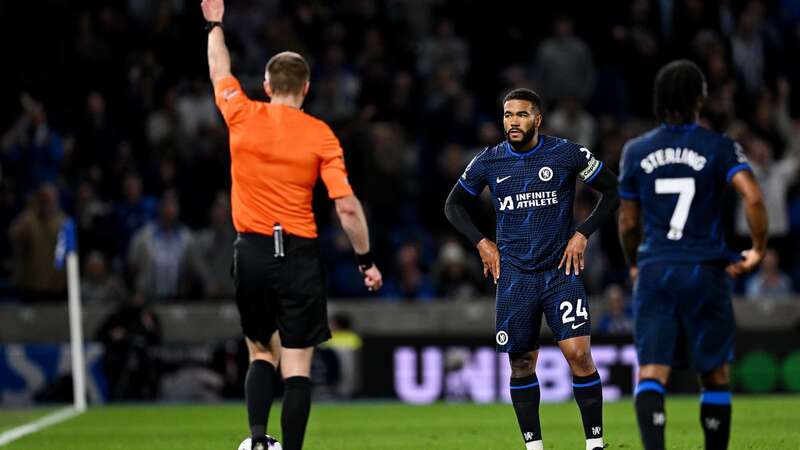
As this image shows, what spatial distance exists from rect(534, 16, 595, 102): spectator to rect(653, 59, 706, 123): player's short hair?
43.8 feet

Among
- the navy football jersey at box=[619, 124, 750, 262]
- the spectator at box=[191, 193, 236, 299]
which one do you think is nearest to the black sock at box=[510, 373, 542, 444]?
the navy football jersey at box=[619, 124, 750, 262]

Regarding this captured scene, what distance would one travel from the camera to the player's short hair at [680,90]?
7.55 m

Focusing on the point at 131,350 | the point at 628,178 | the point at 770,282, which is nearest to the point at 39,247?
the point at 131,350

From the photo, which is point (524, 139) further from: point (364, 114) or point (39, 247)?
point (364, 114)

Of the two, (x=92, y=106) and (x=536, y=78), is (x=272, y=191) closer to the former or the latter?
(x=92, y=106)

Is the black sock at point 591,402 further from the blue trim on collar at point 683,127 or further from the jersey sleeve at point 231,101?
the jersey sleeve at point 231,101

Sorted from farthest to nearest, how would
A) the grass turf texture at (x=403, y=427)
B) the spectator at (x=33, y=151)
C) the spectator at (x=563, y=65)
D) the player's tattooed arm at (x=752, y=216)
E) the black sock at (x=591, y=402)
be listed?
the spectator at (x=563, y=65)
the spectator at (x=33, y=151)
the grass turf texture at (x=403, y=427)
the black sock at (x=591, y=402)
the player's tattooed arm at (x=752, y=216)

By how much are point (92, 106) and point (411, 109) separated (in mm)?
4603

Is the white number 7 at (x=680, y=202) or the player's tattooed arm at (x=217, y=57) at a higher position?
the player's tattooed arm at (x=217, y=57)

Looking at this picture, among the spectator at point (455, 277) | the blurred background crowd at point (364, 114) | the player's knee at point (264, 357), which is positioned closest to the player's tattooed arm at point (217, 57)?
the player's knee at point (264, 357)

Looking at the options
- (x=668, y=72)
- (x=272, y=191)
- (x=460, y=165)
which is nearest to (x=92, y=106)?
(x=460, y=165)

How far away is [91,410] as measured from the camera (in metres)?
16.3

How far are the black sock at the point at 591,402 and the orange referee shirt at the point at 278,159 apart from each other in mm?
1947

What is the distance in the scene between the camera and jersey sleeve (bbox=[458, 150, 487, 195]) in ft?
29.8
